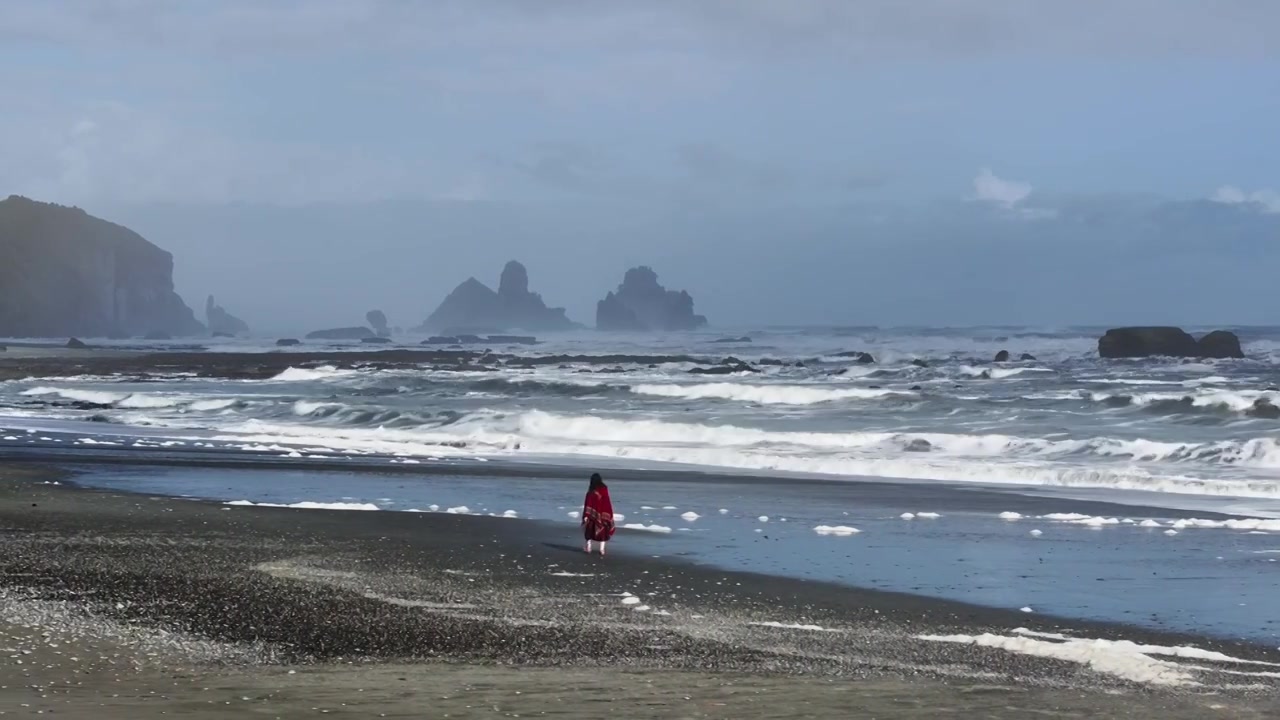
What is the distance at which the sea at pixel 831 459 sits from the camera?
520 inches

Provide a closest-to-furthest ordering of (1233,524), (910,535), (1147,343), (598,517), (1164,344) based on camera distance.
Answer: (598,517)
(910,535)
(1233,524)
(1164,344)
(1147,343)

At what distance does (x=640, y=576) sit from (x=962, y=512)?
675 centimetres

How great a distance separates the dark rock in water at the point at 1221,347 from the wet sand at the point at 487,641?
66.5 meters

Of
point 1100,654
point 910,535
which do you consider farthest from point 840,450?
point 1100,654

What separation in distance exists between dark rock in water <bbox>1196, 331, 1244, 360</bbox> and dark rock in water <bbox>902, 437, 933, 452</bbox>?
48.7 m

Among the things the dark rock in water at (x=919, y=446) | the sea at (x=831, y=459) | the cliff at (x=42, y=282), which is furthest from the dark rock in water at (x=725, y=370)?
the cliff at (x=42, y=282)

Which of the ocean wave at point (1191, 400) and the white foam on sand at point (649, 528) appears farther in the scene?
the ocean wave at point (1191, 400)

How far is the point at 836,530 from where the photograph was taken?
15.7 m

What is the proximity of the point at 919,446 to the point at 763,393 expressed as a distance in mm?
19144

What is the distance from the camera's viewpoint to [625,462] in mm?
26219

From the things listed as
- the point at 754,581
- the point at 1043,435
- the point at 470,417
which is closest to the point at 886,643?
the point at 754,581

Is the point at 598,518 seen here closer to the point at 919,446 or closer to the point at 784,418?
the point at 919,446

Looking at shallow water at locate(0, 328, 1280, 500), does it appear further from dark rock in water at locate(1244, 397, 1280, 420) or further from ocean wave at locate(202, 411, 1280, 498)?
dark rock in water at locate(1244, 397, 1280, 420)

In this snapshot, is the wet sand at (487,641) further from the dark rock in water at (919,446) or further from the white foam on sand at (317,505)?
the dark rock in water at (919,446)
